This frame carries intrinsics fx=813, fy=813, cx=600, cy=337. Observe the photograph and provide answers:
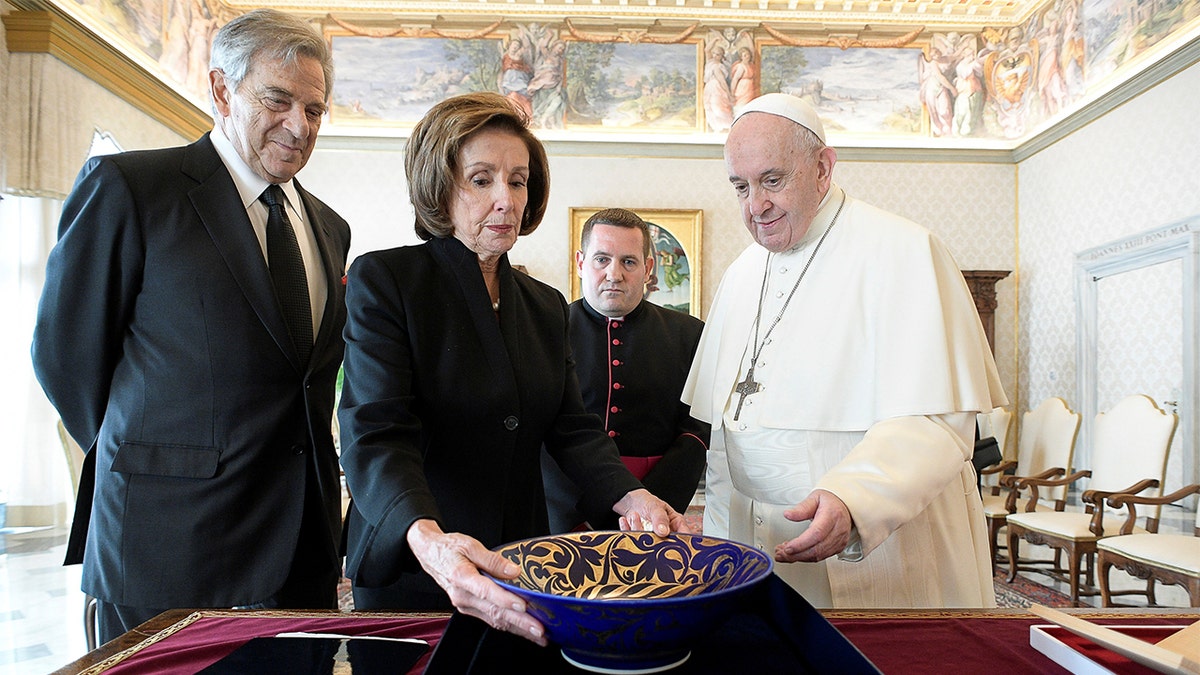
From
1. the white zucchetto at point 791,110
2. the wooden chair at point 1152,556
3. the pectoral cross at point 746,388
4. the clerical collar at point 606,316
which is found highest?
the white zucchetto at point 791,110

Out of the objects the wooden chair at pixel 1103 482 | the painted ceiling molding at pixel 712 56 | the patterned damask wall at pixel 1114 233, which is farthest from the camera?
the painted ceiling molding at pixel 712 56

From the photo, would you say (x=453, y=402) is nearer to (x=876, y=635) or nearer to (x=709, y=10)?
(x=876, y=635)

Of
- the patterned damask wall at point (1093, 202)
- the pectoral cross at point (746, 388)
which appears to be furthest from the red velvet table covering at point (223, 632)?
the patterned damask wall at point (1093, 202)

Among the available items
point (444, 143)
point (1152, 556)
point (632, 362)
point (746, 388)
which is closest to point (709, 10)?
point (1152, 556)

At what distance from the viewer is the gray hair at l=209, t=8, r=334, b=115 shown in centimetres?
219

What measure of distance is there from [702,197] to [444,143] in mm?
9998

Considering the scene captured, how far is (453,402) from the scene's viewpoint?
1.74 m

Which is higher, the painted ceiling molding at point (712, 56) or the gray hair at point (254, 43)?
the painted ceiling molding at point (712, 56)

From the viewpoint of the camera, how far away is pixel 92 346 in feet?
6.35

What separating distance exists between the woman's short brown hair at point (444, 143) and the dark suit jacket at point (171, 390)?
20.6 inches

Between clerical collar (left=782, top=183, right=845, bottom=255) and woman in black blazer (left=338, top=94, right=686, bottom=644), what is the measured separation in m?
0.92

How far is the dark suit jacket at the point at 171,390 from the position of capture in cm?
191

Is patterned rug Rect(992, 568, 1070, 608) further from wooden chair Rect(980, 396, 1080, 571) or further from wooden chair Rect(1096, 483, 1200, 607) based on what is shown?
wooden chair Rect(1096, 483, 1200, 607)

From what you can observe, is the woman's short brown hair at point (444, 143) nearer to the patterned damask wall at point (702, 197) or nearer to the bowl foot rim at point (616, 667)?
the bowl foot rim at point (616, 667)
